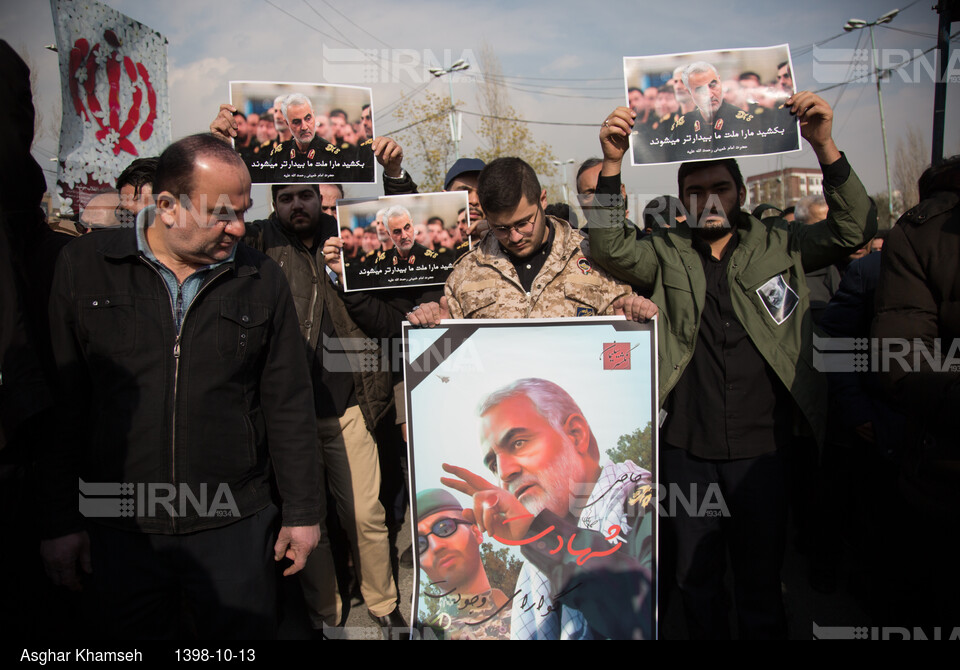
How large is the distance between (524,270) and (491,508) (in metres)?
1.10

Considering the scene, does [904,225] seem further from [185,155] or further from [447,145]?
[447,145]

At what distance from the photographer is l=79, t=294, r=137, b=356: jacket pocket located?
6.57 feet

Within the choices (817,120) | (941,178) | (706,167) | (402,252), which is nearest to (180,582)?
(402,252)

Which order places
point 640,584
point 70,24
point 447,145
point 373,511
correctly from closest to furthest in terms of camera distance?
point 640,584 < point 70,24 < point 373,511 < point 447,145

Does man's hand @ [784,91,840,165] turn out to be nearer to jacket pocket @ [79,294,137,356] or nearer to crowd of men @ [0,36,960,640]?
crowd of men @ [0,36,960,640]

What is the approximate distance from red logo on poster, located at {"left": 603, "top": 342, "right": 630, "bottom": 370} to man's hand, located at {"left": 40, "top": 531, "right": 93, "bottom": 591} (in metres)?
2.05

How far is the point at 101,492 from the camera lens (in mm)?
2051

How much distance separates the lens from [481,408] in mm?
2596

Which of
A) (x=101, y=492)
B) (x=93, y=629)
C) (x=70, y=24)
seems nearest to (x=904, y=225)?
(x=101, y=492)

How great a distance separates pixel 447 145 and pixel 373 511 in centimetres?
2040

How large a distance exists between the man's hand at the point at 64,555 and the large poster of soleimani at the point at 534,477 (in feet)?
4.06

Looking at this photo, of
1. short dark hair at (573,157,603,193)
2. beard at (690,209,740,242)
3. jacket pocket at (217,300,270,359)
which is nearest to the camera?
jacket pocket at (217,300,270,359)

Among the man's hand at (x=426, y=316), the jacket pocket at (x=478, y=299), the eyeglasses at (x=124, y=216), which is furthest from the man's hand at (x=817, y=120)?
the eyeglasses at (x=124, y=216)

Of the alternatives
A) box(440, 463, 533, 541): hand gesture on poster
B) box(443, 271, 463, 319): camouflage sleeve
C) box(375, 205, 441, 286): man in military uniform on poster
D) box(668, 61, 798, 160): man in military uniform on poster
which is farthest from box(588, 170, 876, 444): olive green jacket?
box(375, 205, 441, 286): man in military uniform on poster
